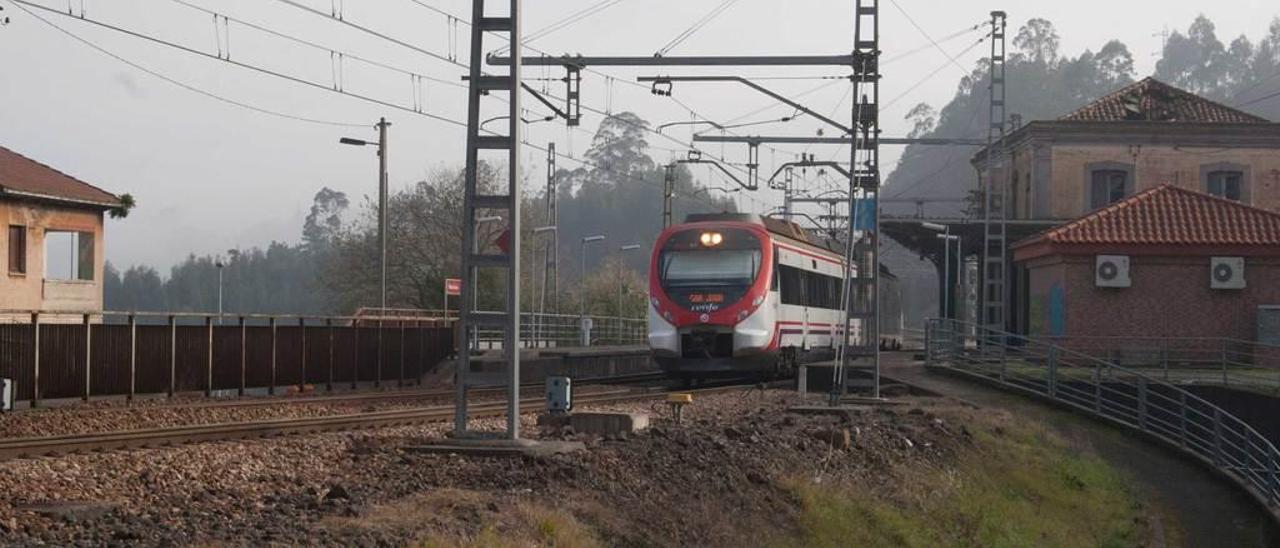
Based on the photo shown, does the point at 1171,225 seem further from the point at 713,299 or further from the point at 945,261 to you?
the point at 945,261

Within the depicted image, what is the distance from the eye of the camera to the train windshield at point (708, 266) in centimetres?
3312

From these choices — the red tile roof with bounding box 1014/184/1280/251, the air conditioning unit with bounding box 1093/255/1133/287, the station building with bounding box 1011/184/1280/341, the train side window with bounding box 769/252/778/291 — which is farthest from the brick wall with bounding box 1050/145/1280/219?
the train side window with bounding box 769/252/778/291

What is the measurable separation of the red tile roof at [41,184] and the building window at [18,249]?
0.96m

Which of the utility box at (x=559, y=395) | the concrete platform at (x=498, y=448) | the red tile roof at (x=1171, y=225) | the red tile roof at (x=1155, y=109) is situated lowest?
the concrete platform at (x=498, y=448)

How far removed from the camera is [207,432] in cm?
1827

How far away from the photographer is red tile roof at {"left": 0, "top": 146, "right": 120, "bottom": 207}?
38375 millimetres

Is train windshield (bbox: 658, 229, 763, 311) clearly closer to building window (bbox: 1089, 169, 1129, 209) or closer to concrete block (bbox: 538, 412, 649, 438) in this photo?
concrete block (bbox: 538, 412, 649, 438)

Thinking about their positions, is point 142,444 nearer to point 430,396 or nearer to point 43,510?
point 43,510

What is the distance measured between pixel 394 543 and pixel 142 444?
333 inches

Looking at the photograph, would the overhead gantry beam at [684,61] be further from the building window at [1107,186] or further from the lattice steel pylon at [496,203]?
the building window at [1107,186]

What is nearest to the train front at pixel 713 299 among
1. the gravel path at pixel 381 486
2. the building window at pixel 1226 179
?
the gravel path at pixel 381 486

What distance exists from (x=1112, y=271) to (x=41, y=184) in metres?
25.9

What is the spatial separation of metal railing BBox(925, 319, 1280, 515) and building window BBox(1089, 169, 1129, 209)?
Answer: 27.6m

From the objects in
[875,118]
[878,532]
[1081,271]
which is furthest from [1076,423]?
[878,532]
